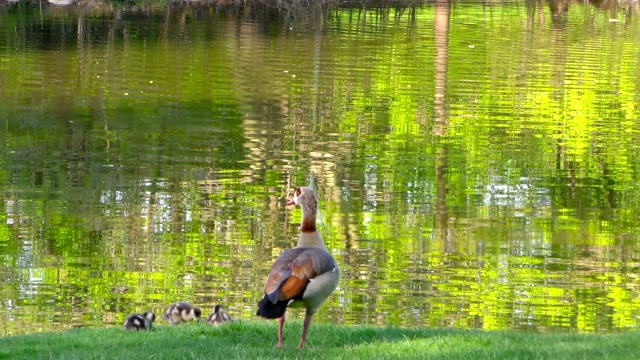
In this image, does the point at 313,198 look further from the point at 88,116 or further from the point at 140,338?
the point at 88,116

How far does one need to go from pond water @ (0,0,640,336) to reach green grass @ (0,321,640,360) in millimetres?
2948

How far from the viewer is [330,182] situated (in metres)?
22.0

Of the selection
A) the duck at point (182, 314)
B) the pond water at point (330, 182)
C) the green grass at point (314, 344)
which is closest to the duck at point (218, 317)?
the green grass at point (314, 344)

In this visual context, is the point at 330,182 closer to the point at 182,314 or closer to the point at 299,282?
the point at 182,314

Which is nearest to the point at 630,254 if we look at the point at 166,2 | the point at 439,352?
the point at 439,352

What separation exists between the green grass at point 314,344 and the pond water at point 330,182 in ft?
9.67

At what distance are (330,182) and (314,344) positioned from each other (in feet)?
38.9

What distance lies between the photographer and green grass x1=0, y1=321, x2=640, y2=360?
9.47m

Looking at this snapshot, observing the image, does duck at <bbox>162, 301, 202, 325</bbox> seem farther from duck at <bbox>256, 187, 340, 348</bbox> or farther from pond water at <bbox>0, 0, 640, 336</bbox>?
duck at <bbox>256, 187, 340, 348</bbox>

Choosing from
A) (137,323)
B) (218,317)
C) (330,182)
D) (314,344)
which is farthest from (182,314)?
(330,182)

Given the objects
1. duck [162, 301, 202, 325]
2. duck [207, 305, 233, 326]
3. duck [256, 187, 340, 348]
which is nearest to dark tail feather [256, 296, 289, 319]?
duck [256, 187, 340, 348]

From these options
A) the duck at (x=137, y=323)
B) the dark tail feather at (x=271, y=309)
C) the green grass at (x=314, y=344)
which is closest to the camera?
the dark tail feather at (x=271, y=309)

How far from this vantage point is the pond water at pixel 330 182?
50.1 feet

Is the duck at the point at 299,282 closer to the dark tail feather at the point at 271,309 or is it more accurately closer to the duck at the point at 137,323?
the dark tail feather at the point at 271,309
